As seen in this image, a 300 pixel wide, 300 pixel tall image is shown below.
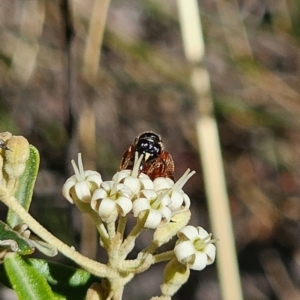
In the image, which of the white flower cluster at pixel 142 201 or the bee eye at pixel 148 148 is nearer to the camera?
the white flower cluster at pixel 142 201

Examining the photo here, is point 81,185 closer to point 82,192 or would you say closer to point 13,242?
point 82,192

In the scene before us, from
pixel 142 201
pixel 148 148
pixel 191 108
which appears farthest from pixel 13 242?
pixel 191 108

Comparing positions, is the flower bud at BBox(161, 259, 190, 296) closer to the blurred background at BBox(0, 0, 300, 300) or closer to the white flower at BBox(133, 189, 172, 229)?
the white flower at BBox(133, 189, 172, 229)

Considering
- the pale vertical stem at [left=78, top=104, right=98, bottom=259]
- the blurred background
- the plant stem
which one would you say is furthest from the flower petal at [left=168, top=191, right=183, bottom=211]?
the blurred background

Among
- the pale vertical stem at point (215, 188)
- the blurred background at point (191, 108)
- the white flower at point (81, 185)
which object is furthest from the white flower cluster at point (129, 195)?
the blurred background at point (191, 108)

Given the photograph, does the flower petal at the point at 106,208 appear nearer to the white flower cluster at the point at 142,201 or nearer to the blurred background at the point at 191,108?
the white flower cluster at the point at 142,201

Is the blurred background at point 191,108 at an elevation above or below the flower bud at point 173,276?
above
